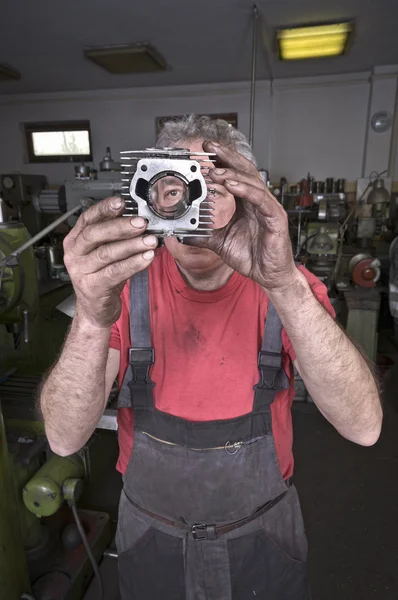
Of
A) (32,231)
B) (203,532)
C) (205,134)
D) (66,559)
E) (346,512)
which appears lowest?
(346,512)

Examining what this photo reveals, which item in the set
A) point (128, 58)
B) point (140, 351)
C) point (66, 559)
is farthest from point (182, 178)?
A: point (128, 58)

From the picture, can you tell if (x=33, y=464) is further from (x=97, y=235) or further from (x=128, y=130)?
(x=128, y=130)

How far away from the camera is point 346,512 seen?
1894mm

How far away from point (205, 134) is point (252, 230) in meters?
0.34

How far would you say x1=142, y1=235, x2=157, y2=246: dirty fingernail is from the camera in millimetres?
568

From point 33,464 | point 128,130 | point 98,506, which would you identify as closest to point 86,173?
point 33,464

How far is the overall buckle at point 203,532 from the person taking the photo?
913 mm

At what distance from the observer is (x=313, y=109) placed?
16.7 feet

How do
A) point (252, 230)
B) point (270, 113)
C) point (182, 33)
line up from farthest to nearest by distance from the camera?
point (270, 113) < point (182, 33) < point (252, 230)

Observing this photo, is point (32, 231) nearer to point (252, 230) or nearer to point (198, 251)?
point (198, 251)

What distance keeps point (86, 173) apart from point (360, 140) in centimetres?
403

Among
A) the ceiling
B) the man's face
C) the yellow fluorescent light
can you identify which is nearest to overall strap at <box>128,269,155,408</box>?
the man's face

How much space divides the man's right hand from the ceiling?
309cm

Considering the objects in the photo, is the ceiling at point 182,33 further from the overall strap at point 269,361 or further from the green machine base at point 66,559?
the green machine base at point 66,559
